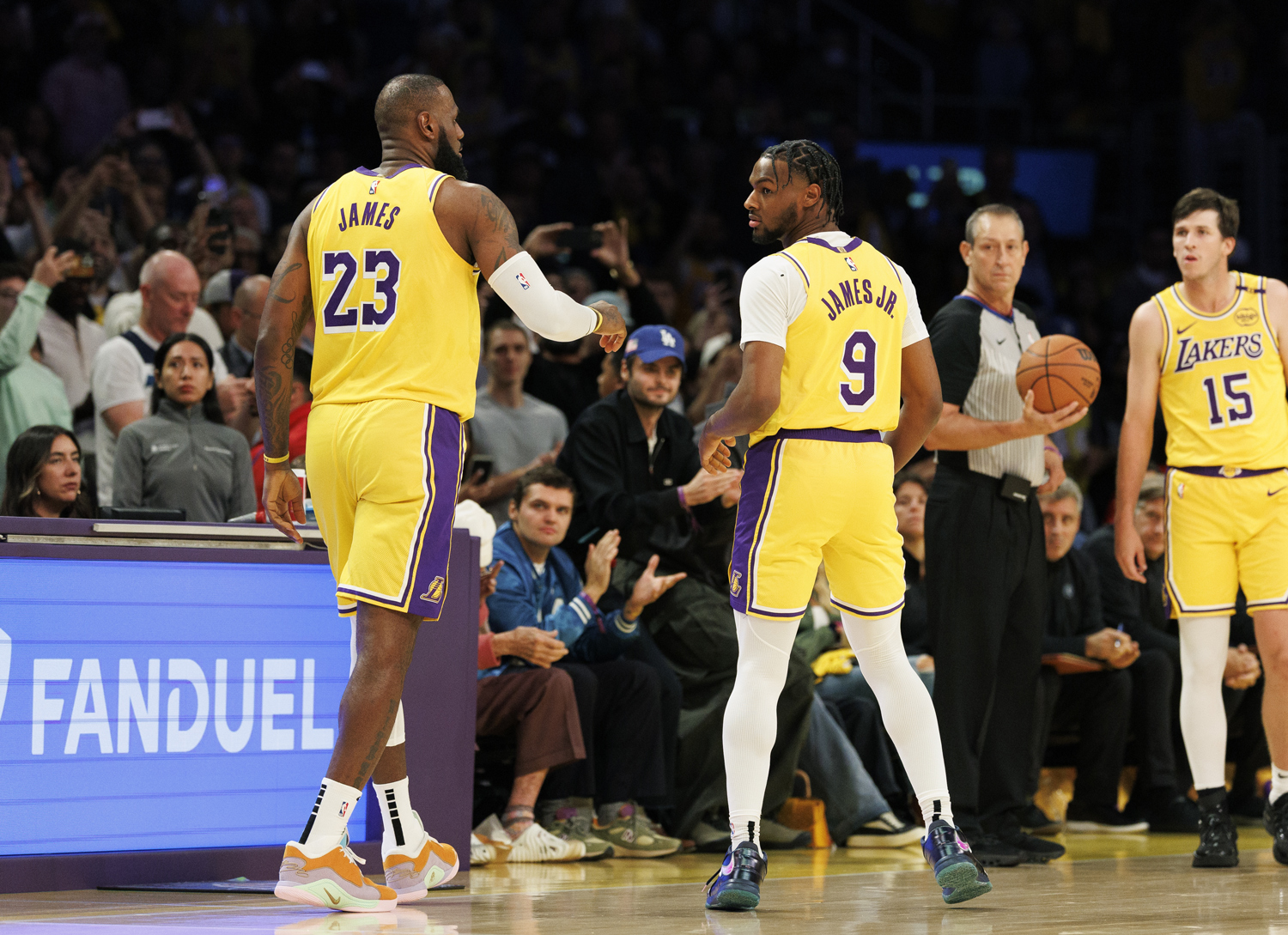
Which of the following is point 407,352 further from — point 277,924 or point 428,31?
point 428,31

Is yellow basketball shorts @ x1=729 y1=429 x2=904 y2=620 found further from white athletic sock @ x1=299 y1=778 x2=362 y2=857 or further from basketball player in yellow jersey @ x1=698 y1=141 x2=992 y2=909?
white athletic sock @ x1=299 y1=778 x2=362 y2=857

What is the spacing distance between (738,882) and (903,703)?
68 centimetres

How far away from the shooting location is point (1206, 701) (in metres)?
5.86

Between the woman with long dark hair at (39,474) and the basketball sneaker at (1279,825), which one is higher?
the woman with long dark hair at (39,474)

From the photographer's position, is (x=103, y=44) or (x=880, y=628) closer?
(x=880, y=628)

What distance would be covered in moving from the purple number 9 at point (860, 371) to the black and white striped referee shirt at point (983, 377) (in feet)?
4.83

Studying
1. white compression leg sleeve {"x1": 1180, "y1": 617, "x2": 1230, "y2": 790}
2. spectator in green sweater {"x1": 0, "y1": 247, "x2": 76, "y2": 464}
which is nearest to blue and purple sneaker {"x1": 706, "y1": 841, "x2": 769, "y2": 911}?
white compression leg sleeve {"x1": 1180, "y1": 617, "x2": 1230, "y2": 790}

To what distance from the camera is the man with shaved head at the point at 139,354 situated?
6.88 meters

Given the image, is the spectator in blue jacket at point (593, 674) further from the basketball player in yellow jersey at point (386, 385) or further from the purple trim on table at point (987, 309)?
the basketball player in yellow jersey at point (386, 385)

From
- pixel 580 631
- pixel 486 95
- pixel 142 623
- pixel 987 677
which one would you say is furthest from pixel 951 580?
pixel 486 95

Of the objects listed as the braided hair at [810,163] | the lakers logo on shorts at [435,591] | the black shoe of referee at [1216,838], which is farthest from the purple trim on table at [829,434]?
the black shoe of referee at [1216,838]

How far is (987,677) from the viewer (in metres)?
5.83

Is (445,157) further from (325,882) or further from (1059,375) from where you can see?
(1059,375)

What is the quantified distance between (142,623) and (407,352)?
49.9 inches
